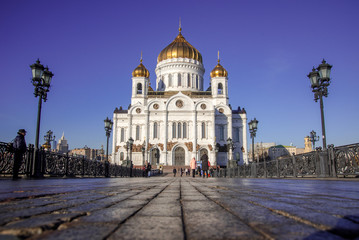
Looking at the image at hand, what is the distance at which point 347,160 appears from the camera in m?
8.53

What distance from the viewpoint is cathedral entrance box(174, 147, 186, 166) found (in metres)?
46.7

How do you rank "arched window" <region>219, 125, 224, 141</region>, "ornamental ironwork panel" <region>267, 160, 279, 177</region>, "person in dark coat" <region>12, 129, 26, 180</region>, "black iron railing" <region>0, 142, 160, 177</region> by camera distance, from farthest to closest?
"arched window" <region>219, 125, 224, 141</region>
"ornamental ironwork panel" <region>267, 160, 279, 177</region>
"black iron railing" <region>0, 142, 160, 177</region>
"person in dark coat" <region>12, 129, 26, 180</region>

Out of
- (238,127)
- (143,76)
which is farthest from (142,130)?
(238,127)

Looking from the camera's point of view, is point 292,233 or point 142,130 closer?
point 292,233

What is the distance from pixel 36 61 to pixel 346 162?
11814mm

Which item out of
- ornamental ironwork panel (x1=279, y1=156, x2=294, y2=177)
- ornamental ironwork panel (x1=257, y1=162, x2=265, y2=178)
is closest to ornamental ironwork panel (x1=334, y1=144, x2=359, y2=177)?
ornamental ironwork panel (x1=279, y1=156, x2=294, y2=177)

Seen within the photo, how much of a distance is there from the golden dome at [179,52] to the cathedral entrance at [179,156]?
18.3m

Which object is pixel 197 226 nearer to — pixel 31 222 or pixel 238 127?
pixel 31 222

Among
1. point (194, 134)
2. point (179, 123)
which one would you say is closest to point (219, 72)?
point (179, 123)

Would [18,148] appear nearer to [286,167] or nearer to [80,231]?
[80,231]

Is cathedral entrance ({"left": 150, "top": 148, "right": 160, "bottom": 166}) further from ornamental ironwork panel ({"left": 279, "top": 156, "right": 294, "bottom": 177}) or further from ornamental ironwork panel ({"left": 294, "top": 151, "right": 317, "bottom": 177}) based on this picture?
ornamental ironwork panel ({"left": 294, "top": 151, "right": 317, "bottom": 177})

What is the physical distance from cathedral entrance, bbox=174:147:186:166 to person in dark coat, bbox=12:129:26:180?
125 ft

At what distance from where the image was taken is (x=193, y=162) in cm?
2073

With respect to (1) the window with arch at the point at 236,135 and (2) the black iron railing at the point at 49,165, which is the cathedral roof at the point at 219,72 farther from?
(2) the black iron railing at the point at 49,165
